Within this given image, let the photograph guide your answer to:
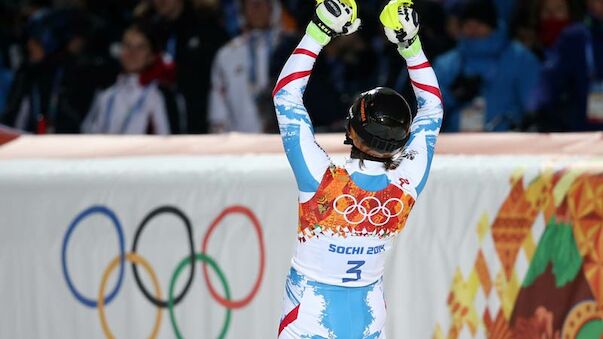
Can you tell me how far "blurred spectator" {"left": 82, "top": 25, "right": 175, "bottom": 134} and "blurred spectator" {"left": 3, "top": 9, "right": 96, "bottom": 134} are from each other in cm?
57

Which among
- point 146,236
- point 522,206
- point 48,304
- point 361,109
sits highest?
point 361,109

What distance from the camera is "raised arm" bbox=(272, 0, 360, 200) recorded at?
445 cm

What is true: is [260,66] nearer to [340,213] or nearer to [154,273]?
[154,273]

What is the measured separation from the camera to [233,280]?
19.4 feet

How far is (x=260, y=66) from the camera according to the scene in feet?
27.7

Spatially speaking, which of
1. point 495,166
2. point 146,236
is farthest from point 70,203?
point 495,166

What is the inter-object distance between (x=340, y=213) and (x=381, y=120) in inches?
14.7

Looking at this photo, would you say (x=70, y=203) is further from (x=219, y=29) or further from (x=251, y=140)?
(x=219, y=29)

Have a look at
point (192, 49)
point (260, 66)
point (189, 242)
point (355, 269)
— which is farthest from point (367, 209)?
point (192, 49)

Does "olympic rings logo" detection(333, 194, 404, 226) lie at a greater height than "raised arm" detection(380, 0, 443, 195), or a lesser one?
lesser

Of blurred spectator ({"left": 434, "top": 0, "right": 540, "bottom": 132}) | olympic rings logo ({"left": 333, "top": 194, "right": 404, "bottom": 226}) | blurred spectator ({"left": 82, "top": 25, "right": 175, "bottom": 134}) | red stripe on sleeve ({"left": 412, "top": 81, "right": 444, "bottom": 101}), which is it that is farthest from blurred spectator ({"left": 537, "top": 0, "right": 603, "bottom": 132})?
olympic rings logo ({"left": 333, "top": 194, "right": 404, "bottom": 226})

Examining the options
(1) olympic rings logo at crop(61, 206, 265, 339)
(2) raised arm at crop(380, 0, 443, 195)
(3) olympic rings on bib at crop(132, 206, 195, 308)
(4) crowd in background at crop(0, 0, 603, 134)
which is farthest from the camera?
(4) crowd in background at crop(0, 0, 603, 134)

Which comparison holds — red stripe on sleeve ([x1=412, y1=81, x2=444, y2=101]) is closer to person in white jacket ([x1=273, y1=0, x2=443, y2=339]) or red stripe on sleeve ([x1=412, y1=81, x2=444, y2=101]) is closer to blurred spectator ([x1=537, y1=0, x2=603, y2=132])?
person in white jacket ([x1=273, y1=0, x2=443, y2=339])

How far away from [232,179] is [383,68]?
271 centimetres
